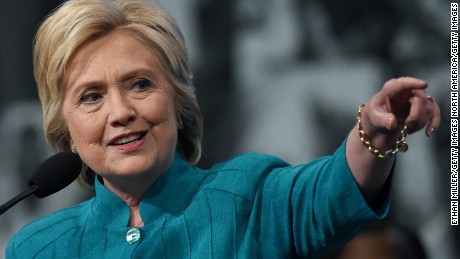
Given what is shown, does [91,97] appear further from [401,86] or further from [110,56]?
[401,86]

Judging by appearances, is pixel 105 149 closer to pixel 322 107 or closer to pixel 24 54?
pixel 322 107

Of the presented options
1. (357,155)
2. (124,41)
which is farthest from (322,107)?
(357,155)

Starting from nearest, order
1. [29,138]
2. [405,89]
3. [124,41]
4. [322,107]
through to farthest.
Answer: [405,89] → [124,41] → [322,107] → [29,138]

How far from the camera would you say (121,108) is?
2.15 m

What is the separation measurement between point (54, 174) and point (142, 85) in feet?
0.98

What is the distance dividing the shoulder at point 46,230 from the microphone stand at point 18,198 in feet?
0.62

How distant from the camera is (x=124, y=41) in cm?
224

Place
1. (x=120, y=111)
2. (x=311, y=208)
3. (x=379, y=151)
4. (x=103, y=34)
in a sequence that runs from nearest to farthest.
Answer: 1. (x=379, y=151)
2. (x=311, y=208)
3. (x=120, y=111)
4. (x=103, y=34)

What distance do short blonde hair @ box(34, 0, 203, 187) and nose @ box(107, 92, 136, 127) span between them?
16 centimetres

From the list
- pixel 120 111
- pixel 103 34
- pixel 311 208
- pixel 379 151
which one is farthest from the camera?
pixel 103 34

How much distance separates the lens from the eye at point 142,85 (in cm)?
221

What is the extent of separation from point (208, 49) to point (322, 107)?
0.45 meters

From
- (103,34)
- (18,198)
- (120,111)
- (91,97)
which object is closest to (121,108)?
(120,111)

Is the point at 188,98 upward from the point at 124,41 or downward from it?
downward
